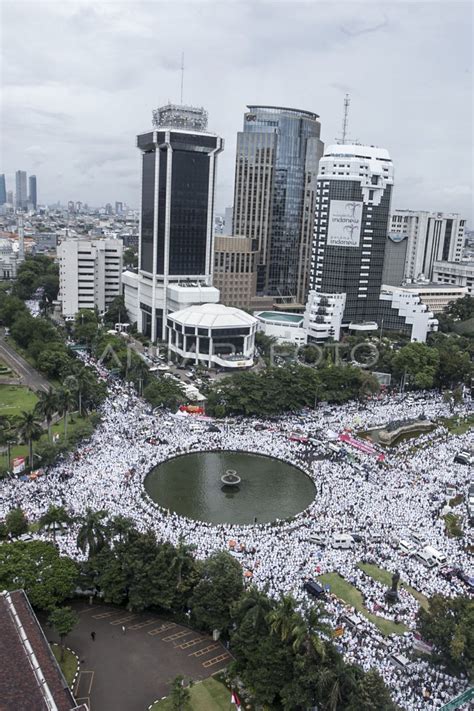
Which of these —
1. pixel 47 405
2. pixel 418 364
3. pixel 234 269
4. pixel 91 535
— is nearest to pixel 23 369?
pixel 47 405

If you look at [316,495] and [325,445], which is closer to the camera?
[316,495]

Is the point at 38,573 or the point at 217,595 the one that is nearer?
the point at 217,595

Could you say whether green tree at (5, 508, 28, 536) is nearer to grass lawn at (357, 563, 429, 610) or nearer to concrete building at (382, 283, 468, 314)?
grass lawn at (357, 563, 429, 610)

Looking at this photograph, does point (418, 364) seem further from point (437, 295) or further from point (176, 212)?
point (437, 295)

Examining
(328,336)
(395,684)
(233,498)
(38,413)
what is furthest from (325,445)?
(328,336)

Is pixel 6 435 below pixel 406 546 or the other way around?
the other way around

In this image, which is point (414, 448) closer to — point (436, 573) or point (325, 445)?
point (325, 445)

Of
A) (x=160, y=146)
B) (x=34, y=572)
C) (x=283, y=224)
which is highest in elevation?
(x=160, y=146)
